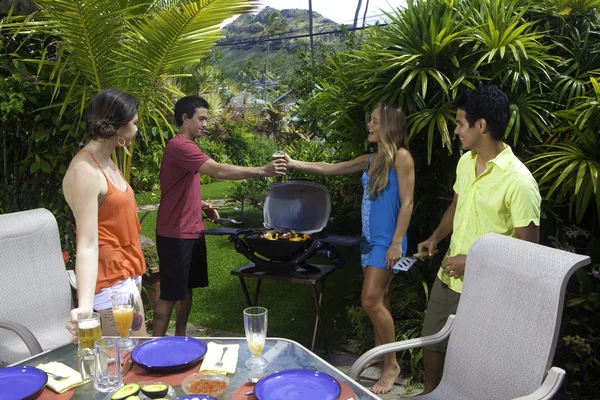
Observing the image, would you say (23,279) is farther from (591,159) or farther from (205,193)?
(205,193)

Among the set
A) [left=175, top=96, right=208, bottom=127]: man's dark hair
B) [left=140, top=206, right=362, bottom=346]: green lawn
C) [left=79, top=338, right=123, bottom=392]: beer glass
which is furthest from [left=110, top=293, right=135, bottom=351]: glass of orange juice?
[left=140, top=206, right=362, bottom=346]: green lawn

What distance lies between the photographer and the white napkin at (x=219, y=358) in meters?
1.86

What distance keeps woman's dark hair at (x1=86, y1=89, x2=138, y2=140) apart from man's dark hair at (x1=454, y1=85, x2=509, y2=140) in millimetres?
1580

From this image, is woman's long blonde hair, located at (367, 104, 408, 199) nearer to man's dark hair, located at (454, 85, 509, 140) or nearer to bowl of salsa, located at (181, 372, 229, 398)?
man's dark hair, located at (454, 85, 509, 140)

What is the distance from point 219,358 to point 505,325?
1034 mm

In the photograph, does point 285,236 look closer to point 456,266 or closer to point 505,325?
point 456,266

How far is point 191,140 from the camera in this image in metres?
3.67

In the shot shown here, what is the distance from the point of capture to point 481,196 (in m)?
2.57

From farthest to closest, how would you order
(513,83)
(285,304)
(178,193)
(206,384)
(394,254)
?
(285,304) < (178,193) < (513,83) < (394,254) < (206,384)

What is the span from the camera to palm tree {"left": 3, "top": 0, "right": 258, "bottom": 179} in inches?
140

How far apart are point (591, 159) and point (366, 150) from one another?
1.58 m

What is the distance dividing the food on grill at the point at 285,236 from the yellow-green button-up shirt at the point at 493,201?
3.55 feet

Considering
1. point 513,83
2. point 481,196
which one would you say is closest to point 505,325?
point 481,196

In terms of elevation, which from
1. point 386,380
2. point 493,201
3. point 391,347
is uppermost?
point 493,201
